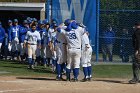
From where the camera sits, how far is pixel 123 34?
75.8 ft

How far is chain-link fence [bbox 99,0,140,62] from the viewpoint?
2292 cm

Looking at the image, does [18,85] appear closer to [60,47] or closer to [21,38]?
[60,47]

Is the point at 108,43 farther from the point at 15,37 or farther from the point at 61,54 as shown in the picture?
the point at 61,54

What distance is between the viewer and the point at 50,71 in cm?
1897

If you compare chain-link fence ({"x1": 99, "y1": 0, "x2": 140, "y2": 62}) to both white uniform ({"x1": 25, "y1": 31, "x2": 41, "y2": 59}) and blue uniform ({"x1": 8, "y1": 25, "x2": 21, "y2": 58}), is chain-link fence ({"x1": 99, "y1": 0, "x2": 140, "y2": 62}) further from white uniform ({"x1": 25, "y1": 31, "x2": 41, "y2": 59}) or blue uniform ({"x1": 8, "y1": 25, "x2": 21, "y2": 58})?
white uniform ({"x1": 25, "y1": 31, "x2": 41, "y2": 59})

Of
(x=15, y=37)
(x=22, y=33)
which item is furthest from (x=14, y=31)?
(x=22, y=33)

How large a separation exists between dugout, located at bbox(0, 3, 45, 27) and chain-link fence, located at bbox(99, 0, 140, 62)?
6.24 meters

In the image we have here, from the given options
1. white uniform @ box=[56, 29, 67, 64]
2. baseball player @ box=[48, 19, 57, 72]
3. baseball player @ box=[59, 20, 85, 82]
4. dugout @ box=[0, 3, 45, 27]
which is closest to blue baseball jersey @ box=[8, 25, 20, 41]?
baseball player @ box=[48, 19, 57, 72]

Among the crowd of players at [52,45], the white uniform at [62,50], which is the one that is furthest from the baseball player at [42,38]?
the white uniform at [62,50]

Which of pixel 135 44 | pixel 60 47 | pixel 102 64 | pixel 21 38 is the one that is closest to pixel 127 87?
pixel 135 44

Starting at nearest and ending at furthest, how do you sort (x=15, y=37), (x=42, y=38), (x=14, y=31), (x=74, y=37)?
(x=74, y=37) → (x=42, y=38) → (x=14, y=31) → (x=15, y=37)

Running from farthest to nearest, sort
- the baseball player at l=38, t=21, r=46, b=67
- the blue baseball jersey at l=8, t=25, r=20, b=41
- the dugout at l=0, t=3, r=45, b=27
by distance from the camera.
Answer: the dugout at l=0, t=3, r=45, b=27, the blue baseball jersey at l=8, t=25, r=20, b=41, the baseball player at l=38, t=21, r=46, b=67

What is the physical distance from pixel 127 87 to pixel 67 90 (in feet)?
6.31

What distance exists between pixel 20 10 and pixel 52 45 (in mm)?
10323
